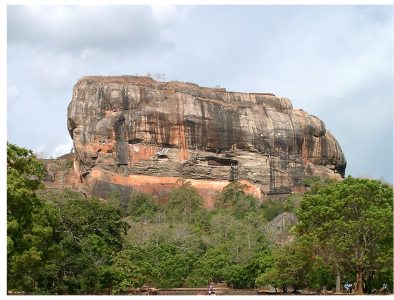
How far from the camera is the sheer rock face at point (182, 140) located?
5925 centimetres

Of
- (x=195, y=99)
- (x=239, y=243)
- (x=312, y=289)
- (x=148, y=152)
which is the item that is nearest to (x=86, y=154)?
(x=148, y=152)

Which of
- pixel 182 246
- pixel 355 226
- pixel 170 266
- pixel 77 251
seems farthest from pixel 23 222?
pixel 182 246

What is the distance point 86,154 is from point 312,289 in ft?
112

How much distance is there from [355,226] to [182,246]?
20090mm

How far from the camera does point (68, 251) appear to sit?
81.3ft

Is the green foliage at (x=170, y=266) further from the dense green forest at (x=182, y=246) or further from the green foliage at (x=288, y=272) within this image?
the green foliage at (x=288, y=272)

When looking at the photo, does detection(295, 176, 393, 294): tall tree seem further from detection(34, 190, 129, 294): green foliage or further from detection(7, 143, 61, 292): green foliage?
detection(7, 143, 61, 292): green foliage

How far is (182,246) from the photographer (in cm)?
4019

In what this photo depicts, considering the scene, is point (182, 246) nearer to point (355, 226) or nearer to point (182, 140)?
point (355, 226)

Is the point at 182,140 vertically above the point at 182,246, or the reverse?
the point at 182,140

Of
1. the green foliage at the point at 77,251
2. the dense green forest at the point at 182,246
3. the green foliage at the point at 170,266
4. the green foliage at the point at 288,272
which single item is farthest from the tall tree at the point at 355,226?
the green foliage at the point at 170,266

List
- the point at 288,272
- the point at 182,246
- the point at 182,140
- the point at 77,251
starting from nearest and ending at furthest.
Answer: the point at 77,251 < the point at 288,272 < the point at 182,246 < the point at 182,140

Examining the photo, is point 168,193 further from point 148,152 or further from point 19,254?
point 19,254

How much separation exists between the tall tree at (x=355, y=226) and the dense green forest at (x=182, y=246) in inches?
1.7
